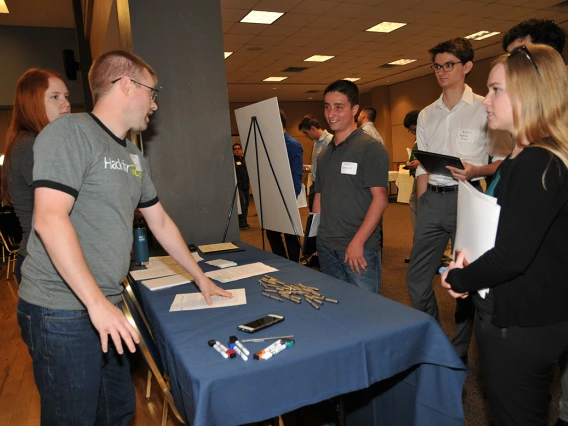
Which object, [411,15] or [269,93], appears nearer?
[411,15]

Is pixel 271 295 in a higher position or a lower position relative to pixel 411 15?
lower

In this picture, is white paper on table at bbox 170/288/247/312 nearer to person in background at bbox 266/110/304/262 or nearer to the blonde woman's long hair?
the blonde woman's long hair

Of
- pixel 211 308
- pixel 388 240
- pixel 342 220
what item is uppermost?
pixel 342 220

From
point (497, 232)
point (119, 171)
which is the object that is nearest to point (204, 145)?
point (119, 171)

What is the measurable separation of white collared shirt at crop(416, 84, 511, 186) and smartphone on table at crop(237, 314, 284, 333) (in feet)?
4.44

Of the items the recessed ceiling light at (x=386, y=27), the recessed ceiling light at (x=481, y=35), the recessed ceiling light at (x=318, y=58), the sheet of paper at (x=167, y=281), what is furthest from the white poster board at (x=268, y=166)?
the recessed ceiling light at (x=481, y=35)

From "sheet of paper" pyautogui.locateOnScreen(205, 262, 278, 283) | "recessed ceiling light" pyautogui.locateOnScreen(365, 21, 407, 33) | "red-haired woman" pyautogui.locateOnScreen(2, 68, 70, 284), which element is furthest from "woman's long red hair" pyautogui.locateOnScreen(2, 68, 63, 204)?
"recessed ceiling light" pyautogui.locateOnScreen(365, 21, 407, 33)

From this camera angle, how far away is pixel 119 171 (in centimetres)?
124

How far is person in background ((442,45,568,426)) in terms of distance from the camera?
37.5 inches

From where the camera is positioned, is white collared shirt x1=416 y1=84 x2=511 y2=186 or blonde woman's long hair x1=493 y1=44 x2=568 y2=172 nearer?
blonde woman's long hair x1=493 y1=44 x2=568 y2=172

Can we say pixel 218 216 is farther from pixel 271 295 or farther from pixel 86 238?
pixel 86 238

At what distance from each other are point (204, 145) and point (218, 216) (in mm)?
479

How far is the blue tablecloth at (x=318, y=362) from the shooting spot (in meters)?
0.98

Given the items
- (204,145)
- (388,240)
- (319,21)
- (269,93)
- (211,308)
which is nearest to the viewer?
(211,308)
